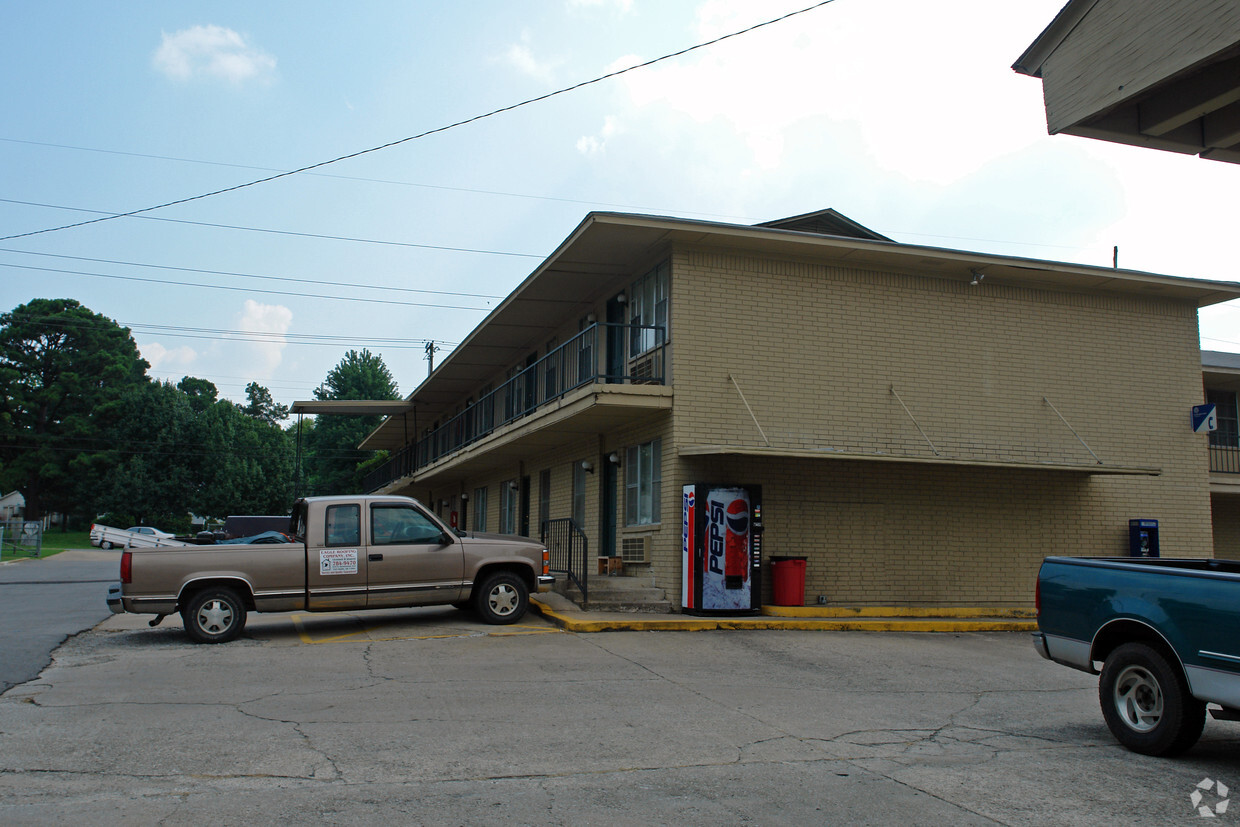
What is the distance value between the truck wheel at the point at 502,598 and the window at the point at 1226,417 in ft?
70.7

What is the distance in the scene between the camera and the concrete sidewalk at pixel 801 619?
13203 mm

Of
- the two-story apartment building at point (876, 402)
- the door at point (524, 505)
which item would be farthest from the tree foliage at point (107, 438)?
the two-story apartment building at point (876, 402)

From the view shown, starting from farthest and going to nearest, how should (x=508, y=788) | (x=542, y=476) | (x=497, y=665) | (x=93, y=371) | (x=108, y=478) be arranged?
(x=93, y=371)
(x=108, y=478)
(x=542, y=476)
(x=497, y=665)
(x=508, y=788)

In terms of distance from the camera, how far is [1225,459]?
82.3ft

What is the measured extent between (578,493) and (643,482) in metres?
3.65

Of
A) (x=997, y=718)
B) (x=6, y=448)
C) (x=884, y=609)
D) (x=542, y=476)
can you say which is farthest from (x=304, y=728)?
(x=6, y=448)

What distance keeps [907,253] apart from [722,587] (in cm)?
654

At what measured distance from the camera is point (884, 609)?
15.3 metres

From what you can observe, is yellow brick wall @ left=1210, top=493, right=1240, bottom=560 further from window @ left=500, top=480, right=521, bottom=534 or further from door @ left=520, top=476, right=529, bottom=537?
window @ left=500, top=480, right=521, bottom=534

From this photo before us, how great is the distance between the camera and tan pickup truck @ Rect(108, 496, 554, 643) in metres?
11.6

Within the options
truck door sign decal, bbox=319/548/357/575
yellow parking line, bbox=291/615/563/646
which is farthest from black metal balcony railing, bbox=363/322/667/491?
truck door sign decal, bbox=319/548/357/575

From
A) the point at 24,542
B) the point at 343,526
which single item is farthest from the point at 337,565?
the point at 24,542

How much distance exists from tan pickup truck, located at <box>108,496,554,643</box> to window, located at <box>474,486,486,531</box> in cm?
1635

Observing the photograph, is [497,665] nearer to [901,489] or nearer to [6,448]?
[901,489]
